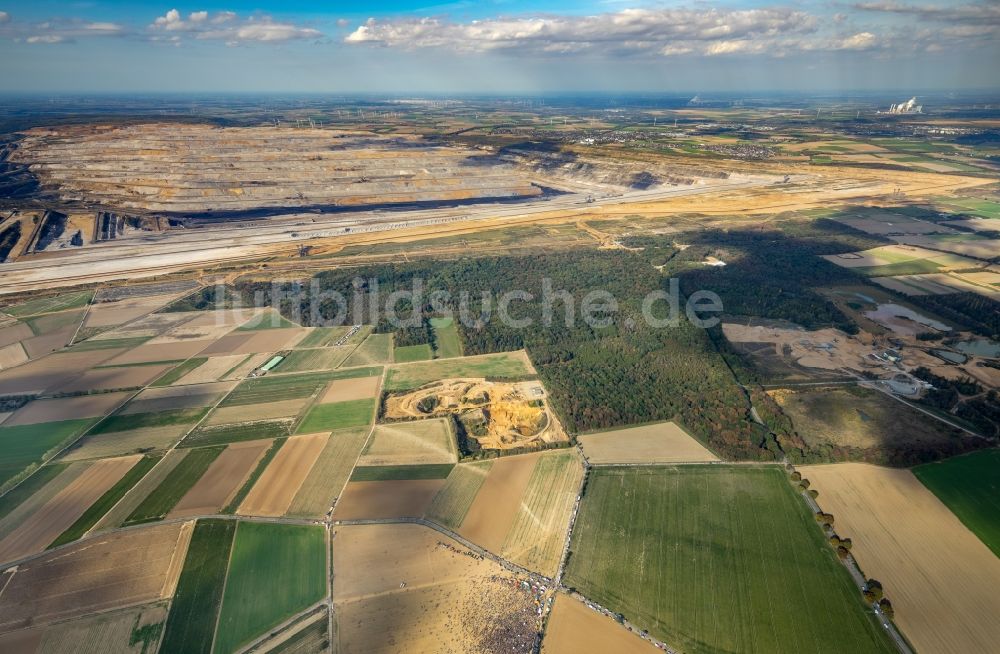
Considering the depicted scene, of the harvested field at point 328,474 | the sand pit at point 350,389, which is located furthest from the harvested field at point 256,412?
the harvested field at point 328,474

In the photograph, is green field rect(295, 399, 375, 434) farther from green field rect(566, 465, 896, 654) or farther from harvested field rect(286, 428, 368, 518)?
green field rect(566, 465, 896, 654)

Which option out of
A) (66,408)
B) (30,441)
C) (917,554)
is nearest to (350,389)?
(66,408)

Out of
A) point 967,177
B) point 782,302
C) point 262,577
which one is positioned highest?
point 967,177

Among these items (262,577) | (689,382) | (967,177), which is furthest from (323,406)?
(967,177)

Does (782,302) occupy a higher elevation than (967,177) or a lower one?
Result: lower

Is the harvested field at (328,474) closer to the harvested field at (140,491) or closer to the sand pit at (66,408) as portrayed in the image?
the harvested field at (140,491)

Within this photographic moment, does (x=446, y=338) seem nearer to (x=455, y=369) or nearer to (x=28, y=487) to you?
(x=455, y=369)

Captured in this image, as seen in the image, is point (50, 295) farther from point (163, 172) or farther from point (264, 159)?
point (264, 159)
